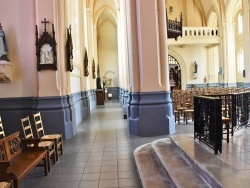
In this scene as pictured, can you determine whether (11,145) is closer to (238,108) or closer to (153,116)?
(153,116)

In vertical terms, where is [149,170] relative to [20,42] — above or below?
below

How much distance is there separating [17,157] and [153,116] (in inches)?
155

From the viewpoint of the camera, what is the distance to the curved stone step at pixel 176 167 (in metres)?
3.58

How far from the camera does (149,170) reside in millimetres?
4539

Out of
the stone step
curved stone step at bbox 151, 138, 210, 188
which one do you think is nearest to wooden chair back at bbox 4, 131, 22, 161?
curved stone step at bbox 151, 138, 210, 188

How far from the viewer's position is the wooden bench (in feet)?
10.4

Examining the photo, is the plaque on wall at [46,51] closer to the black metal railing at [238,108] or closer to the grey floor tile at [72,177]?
the grey floor tile at [72,177]

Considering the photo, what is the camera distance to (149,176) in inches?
167

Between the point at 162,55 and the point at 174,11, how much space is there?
671 inches

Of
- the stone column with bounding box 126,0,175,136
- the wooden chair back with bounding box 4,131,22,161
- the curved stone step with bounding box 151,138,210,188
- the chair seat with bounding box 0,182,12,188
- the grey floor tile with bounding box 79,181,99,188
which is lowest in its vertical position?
the grey floor tile with bounding box 79,181,99,188

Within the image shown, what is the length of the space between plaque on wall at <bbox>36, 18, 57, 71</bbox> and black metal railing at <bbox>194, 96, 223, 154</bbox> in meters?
3.90

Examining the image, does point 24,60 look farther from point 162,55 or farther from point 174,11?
point 174,11

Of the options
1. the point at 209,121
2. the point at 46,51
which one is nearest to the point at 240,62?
the point at 46,51

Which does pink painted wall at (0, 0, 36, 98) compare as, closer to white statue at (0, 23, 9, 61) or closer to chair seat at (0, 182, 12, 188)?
white statue at (0, 23, 9, 61)
